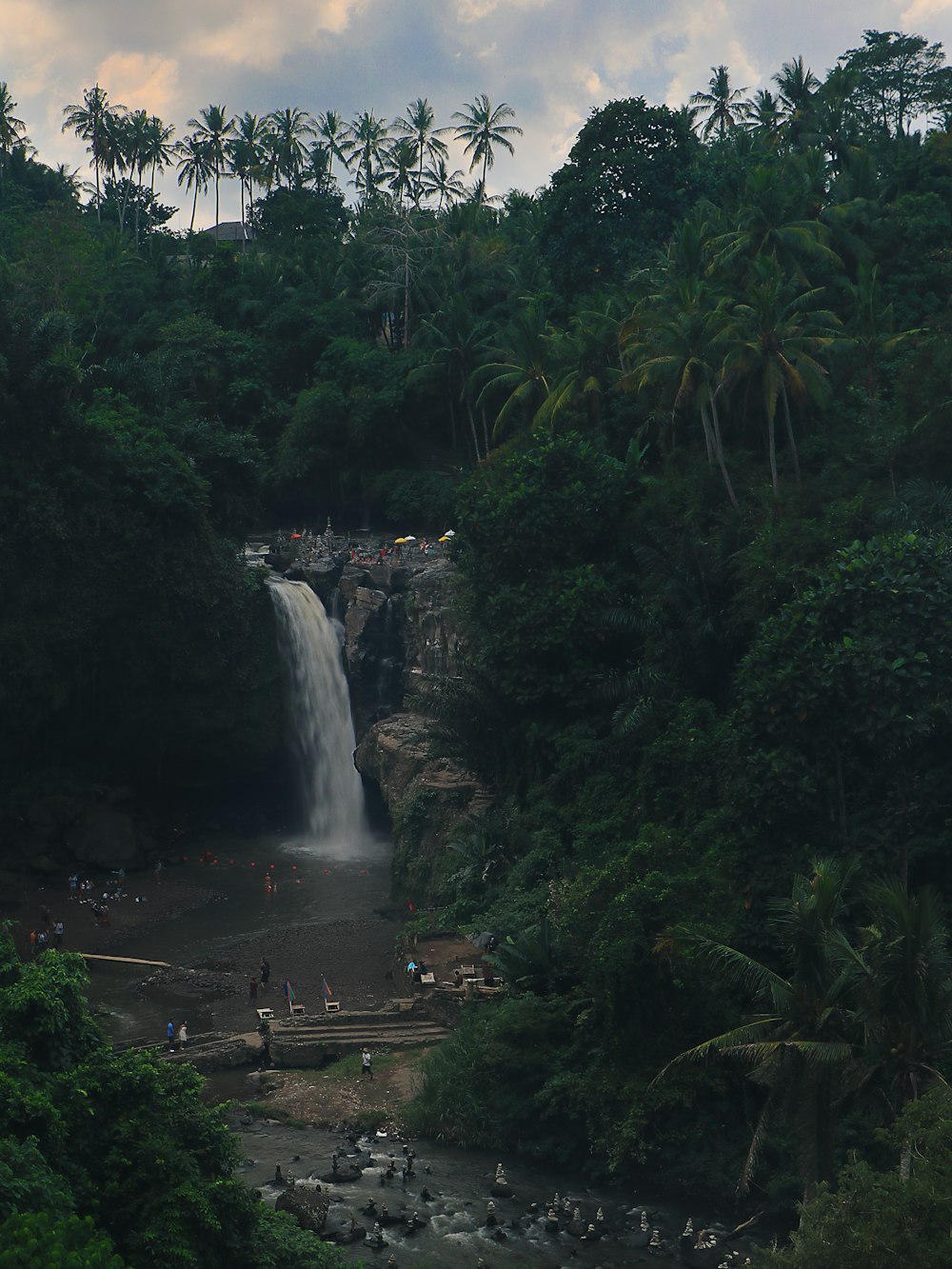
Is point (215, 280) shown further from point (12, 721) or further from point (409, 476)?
point (12, 721)

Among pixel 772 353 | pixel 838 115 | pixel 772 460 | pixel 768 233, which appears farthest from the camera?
pixel 838 115

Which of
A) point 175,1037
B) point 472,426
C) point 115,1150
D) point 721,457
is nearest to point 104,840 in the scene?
point 175,1037

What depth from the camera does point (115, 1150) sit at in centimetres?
1582

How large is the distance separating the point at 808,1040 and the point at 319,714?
111ft

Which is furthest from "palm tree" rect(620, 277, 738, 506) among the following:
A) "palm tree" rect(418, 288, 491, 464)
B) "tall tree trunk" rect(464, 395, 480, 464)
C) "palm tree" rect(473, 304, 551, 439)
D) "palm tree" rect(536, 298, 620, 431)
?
"palm tree" rect(418, 288, 491, 464)

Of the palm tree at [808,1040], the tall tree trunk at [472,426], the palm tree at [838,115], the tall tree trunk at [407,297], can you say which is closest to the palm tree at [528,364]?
the tall tree trunk at [472,426]

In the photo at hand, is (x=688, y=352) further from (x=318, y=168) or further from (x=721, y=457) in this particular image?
(x=318, y=168)

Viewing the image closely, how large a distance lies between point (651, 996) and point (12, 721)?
25.8 metres

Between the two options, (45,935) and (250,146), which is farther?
(250,146)

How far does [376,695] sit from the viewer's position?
49.7 metres

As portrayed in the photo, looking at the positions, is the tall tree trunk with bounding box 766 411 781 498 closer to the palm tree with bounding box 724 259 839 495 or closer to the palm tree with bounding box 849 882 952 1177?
the palm tree with bounding box 724 259 839 495

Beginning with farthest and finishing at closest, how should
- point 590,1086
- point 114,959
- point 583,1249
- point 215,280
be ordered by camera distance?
point 215,280 → point 114,959 → point 590,1086 → point 583,1249

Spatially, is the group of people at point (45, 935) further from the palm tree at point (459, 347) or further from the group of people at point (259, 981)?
the palm tree at point (459, 347)

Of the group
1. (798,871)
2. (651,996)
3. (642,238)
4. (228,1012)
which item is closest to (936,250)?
(642,238)
